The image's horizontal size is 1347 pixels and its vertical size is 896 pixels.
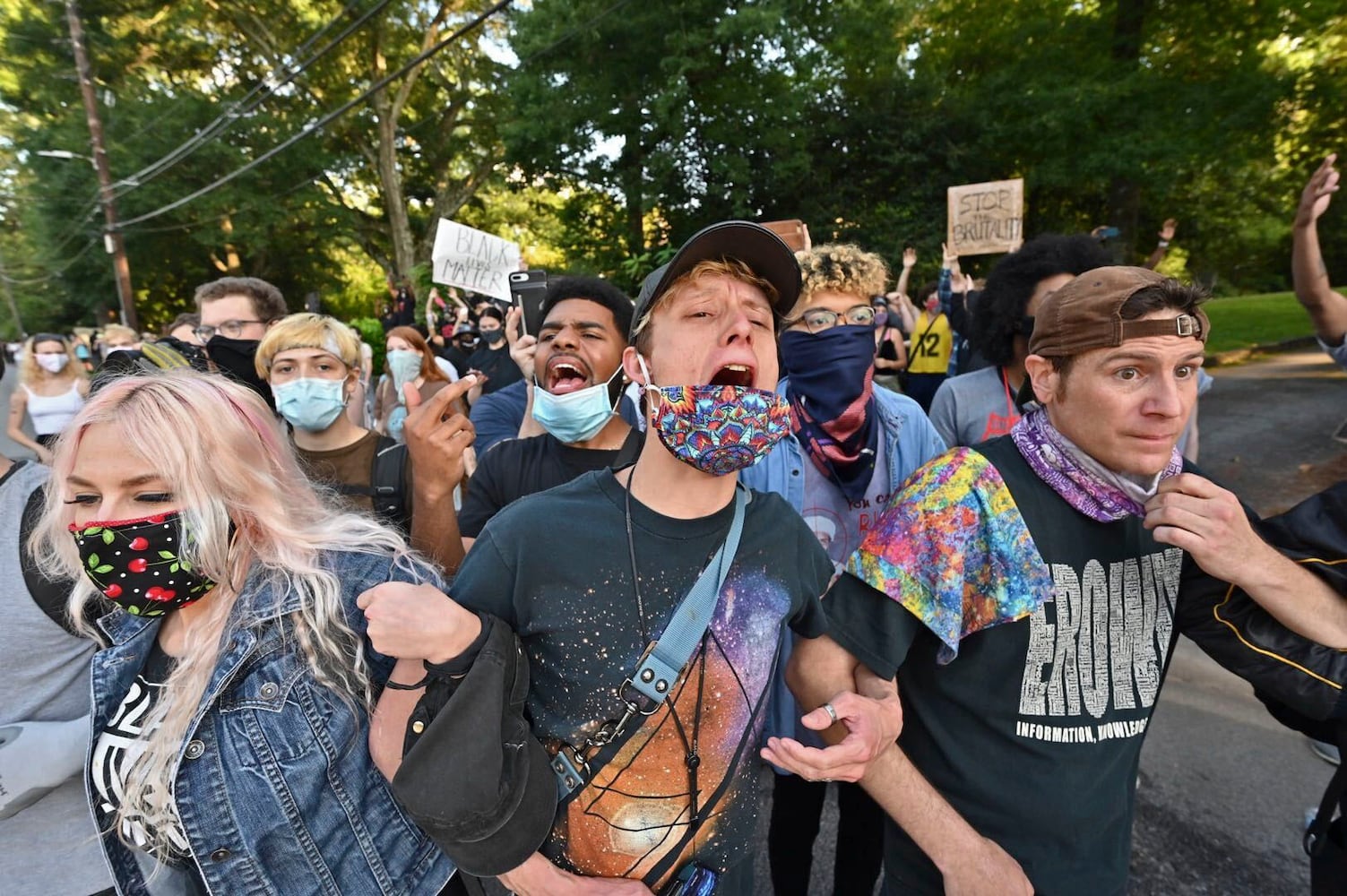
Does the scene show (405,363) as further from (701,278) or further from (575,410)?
(701,278)

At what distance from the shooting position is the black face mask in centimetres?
328

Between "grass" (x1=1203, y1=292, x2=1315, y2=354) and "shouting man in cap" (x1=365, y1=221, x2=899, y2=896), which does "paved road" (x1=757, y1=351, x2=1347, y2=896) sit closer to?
"shouting man in cap" (x1=365, y1=221, x2=899, y2=896)

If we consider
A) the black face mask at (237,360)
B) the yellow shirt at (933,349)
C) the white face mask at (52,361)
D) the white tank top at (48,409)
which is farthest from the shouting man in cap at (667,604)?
the white face mask at (52,361)

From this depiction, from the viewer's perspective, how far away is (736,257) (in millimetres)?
1483

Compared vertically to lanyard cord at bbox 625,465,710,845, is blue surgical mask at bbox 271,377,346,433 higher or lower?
higher

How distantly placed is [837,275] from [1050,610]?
1403 mm

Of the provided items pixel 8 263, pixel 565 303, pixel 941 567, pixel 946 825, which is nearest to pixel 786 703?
pixel 946 825

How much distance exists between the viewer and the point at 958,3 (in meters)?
13.5

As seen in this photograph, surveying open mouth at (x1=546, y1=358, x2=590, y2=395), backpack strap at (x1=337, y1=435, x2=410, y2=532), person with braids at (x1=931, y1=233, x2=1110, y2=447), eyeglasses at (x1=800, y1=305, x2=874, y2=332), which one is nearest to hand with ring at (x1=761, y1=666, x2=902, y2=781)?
eyeglasses at (x1=800, y1=305, x2=874, y2=332)

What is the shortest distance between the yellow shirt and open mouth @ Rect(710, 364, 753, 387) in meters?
4.56

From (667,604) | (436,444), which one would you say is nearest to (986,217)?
(436,444)

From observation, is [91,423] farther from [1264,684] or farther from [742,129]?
[742,129]

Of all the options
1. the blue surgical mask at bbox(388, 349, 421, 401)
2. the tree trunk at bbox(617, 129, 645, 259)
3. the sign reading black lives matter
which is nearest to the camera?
the blue surgical mask at bbox(388, 349, 421, 401)

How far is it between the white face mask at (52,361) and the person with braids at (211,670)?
23.3 ft
